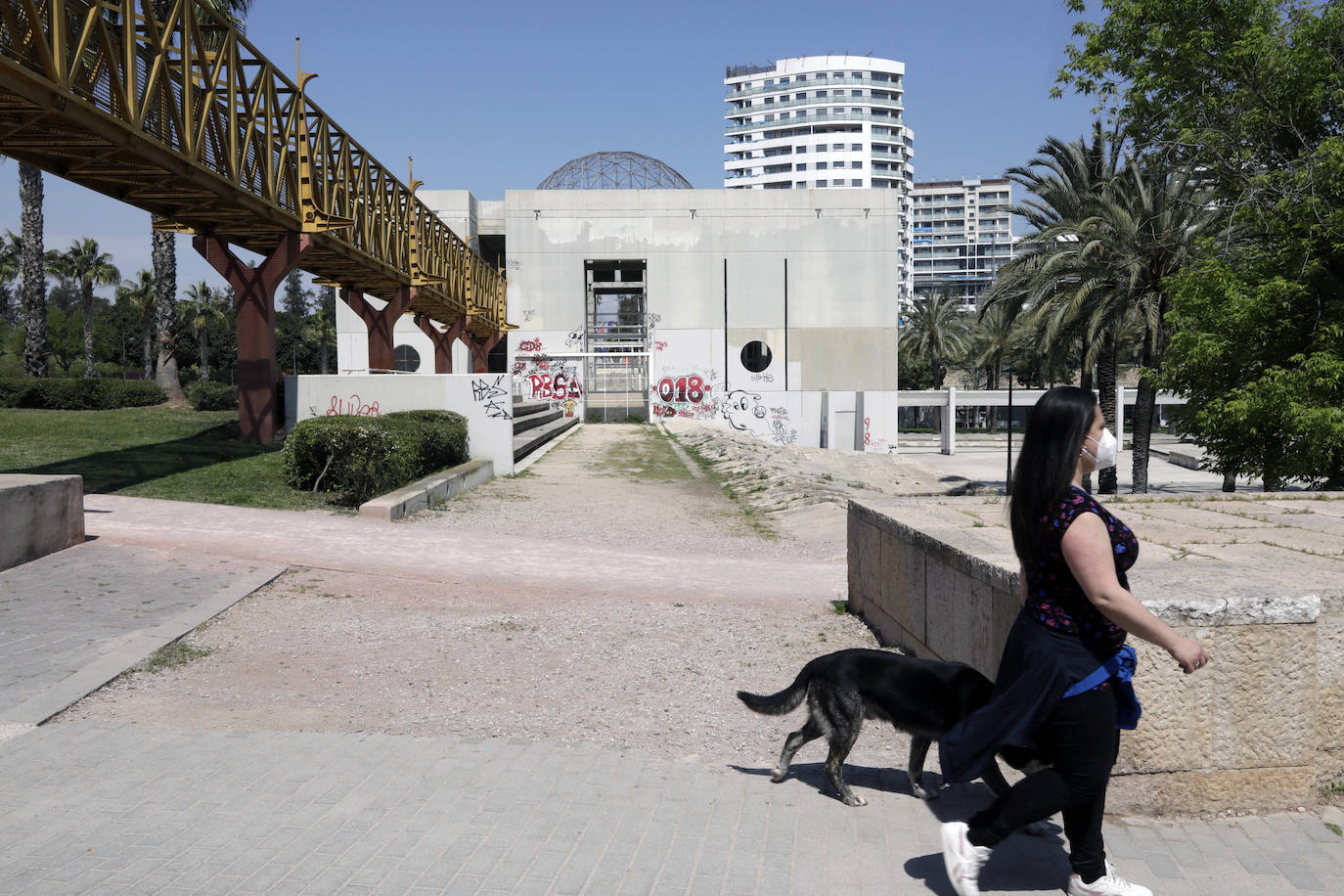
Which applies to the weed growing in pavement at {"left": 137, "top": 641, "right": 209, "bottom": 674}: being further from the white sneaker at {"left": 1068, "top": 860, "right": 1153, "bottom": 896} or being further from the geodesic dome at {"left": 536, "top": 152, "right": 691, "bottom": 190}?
the geodesic dome at {"left": 536, "top": 152, "right": 691, "bottom": 190}

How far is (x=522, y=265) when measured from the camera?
46438 millimetres

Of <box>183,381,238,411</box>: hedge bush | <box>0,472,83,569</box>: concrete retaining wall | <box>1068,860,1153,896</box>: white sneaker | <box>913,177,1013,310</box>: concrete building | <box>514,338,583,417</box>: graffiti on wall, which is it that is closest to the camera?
<box>1068,860,1153,896</box>: white sneaker

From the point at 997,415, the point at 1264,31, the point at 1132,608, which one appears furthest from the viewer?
the point at 997,415

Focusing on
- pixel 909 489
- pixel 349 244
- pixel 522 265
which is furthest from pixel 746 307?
pixel 349 244

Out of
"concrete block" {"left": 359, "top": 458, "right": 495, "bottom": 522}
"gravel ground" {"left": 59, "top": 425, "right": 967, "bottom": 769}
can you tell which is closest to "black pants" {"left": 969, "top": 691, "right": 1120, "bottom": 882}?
"gravel ground" {"left": 59, "top": 425, "right": 967, "bottom": 769}

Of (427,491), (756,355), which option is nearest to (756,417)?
(756,355)

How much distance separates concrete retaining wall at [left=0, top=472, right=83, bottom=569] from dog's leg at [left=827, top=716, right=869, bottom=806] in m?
7.22

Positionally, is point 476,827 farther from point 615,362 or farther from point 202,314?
point 202,314

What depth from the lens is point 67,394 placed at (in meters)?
23.1

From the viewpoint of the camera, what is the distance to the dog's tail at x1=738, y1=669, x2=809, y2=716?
13.3 ft

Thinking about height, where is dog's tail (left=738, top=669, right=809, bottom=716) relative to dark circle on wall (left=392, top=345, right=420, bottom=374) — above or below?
below

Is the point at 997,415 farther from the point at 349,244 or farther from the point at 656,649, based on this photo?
the point at 656,649

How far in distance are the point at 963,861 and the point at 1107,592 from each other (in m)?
0.99

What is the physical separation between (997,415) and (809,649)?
7258cm
